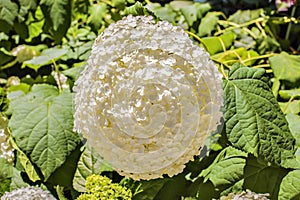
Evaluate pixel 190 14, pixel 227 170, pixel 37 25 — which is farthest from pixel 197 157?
pixel 37 25

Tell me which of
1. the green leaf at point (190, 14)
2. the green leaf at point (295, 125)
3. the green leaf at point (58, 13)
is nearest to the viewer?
the green leaf at point (295, 125)

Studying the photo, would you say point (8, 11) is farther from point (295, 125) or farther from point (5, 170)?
point (295, 125)

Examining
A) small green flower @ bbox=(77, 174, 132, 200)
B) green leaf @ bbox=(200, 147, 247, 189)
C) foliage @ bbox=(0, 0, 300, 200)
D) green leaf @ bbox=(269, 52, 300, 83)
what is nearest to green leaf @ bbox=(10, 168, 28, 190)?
foliage @ bbox=(0, 0, 300, 200)

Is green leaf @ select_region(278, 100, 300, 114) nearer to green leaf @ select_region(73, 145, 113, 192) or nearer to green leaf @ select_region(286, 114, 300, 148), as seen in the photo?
green leaf @ select_region(286, 114, 300, 148)

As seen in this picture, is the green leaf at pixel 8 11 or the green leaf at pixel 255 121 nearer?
the green leaf at pixel 255 121

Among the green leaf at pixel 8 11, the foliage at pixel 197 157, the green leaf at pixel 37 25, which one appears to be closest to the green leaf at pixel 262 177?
the foliage at pixel 197 157

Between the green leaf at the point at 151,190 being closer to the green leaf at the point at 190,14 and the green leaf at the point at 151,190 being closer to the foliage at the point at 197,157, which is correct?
the foliage at the point at 197,157
